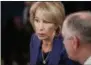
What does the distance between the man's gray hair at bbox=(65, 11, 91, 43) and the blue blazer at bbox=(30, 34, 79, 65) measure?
113 mm

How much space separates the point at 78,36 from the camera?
1.34m

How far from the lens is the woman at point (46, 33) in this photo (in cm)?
138

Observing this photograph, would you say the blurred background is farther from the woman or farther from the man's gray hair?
the man's gray hair

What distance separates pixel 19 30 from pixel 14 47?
123 mm

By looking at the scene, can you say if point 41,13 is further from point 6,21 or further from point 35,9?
point 6,21

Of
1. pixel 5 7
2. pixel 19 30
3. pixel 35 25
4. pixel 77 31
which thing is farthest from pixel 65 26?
pixel 5 7

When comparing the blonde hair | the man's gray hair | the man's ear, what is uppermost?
the blonde hair

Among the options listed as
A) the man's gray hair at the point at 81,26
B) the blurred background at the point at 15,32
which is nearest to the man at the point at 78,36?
the man's gray hair at the point at 81,26

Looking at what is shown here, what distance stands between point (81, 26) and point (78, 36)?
7cm

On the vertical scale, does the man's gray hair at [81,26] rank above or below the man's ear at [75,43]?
above

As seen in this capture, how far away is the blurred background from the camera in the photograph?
1419mm

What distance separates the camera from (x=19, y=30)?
143 cm

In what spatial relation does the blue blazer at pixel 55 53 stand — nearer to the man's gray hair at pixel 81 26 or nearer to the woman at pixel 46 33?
the woman at pixel 46 33

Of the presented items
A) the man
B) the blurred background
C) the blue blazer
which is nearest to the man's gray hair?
the man
